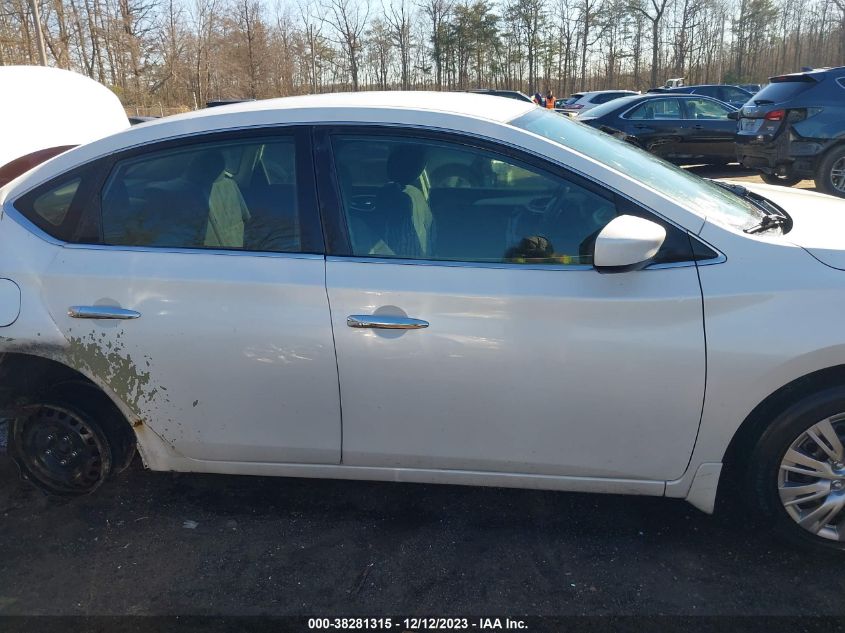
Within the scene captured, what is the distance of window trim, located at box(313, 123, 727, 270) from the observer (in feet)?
7.63

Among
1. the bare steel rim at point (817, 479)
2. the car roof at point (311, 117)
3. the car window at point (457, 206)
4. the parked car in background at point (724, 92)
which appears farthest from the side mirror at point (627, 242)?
the parked car in background at point (724, 92)

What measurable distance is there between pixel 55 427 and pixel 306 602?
134cm

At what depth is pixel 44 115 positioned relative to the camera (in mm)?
5004

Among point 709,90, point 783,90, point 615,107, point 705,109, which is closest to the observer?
point 783,90

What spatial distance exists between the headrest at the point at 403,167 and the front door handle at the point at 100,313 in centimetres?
113

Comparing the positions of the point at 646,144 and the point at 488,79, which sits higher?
the point at 488,79

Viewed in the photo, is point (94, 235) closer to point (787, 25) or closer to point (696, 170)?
point (696, 170)

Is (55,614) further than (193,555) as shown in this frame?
No

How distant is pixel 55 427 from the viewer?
281cm

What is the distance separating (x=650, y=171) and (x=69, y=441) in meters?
2.71

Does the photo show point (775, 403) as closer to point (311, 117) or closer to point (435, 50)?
point (311, 117)

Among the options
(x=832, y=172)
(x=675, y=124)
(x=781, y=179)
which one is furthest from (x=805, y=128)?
(x=675, y=124)

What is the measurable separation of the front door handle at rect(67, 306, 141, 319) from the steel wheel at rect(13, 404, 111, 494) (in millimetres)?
479

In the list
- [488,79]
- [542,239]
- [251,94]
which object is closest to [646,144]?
[542,239]
